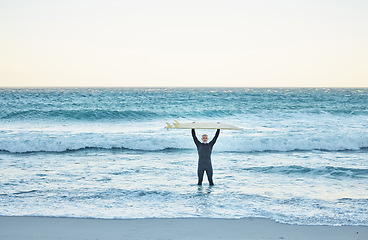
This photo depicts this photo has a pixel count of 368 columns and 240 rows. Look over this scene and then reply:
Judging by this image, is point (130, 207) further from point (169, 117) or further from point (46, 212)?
point (169, 117)

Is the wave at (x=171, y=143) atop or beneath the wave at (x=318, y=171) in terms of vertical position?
atop

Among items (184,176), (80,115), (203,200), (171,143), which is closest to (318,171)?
(184,176)

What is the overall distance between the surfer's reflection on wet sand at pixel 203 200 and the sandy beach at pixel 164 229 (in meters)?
0.54

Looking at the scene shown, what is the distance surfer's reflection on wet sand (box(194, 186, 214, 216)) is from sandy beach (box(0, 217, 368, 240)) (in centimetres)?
54

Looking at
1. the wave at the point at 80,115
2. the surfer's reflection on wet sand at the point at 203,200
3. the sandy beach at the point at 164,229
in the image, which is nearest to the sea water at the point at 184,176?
the surfer's reflection on wet sand at the point at 203,200

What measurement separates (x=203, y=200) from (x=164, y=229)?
2086mm

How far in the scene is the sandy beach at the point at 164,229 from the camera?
6.25m

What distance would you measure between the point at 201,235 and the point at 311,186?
15.8ft

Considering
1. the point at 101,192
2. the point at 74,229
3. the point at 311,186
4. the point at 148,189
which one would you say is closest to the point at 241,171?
the point at 311,186

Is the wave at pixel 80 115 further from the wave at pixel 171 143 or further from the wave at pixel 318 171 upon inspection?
the wave at pixel 318 171

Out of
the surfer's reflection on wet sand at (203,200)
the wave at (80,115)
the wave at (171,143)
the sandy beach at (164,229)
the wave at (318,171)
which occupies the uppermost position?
the wave at (80,115)

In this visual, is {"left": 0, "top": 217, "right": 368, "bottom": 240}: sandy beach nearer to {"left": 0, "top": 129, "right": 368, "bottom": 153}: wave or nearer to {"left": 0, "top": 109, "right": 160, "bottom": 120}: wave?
{"left": 0, "top": 129, "right": 368, "bottom": 153}: wave

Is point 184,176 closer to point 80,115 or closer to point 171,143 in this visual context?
point 171,143

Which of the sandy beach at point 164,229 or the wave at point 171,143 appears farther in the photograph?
the wave at point 171,143
